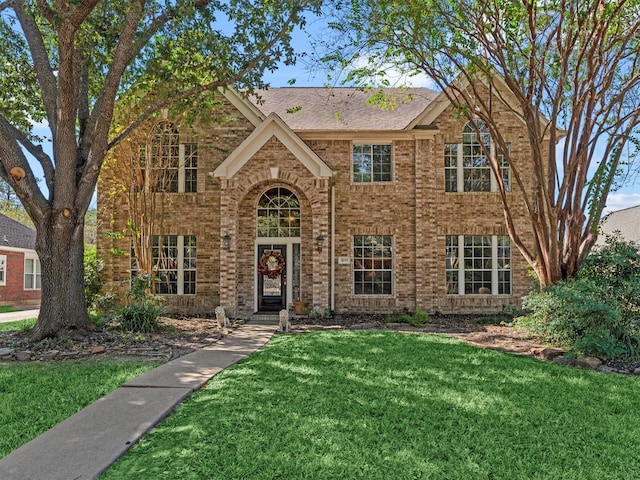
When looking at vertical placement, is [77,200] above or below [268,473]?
above

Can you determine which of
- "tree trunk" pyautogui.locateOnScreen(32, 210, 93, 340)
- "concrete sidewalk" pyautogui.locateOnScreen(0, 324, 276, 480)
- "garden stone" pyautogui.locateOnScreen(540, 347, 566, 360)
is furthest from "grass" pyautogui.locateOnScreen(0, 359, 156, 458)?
"garden stone" pyautogui.locateOnScreen(540, 347, 566, 360)

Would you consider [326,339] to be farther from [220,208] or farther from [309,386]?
[220,208]

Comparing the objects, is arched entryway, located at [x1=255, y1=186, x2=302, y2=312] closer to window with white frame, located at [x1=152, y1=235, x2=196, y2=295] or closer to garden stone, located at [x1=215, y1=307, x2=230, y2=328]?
window with white frame, located at [x1=152, y1=235, x2=196, y2=295]

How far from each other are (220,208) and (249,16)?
587 cm

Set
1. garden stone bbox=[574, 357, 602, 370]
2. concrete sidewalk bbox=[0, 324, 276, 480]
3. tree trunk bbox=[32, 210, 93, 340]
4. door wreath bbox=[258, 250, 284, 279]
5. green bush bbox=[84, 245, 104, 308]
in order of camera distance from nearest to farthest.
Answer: concrete sidewalk bbox=[0, 324, 276, 480]
garden stone bbox=[574, 357, 602, 370]
tree trunk bbox=[32, 210, 93, 340]
green bush bbox=[84, 245, 104, 308]
door wreath bbox=[258, 250, 284, 279]

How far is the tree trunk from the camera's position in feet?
28.6

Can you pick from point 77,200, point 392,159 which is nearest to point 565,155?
point 392,159

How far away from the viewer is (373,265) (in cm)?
1452

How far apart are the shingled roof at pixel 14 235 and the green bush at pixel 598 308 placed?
23.9 metres

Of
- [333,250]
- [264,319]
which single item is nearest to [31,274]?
[264,319]

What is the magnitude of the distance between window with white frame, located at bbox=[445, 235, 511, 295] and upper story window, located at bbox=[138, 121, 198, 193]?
9.07 m

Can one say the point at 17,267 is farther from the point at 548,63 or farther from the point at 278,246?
the point at 548,63

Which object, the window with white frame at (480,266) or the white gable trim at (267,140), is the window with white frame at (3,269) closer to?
the white gable trim at (267,140)

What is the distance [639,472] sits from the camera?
11.4 feet
